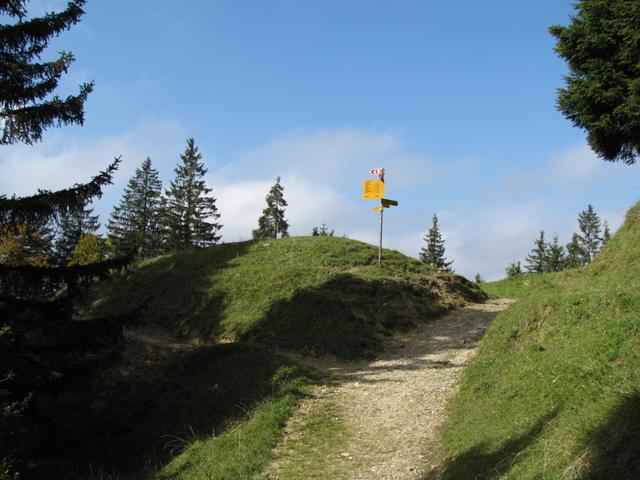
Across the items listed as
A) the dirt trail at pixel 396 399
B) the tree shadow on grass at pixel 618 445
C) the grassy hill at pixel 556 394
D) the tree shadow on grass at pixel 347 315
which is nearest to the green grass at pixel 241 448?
the dirt trail at pixel 396 399

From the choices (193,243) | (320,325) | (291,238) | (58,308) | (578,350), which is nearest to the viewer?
(578,350)

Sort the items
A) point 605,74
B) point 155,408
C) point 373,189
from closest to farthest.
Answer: point 155,408 < point 605,74 < point 373,189

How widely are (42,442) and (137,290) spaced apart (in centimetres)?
1207

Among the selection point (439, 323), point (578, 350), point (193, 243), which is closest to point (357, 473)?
point (578, 350)

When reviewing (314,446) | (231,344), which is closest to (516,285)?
(231,344)

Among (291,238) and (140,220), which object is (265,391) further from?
(140,220)

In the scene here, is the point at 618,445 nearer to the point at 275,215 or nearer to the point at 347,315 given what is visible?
the point at 347,315

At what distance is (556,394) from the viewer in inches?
295

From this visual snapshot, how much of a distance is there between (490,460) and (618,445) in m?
2.16

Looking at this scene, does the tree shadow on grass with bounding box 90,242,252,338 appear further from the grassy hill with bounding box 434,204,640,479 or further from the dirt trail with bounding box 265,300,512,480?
the grassy hill with bounding box 434,204,640,479

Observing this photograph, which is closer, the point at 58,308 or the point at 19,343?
the point at 19,343

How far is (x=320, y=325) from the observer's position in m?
16.6

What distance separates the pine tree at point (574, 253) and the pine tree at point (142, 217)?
174ft

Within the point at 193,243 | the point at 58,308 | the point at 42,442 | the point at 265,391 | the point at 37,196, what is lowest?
the point at 42,442
